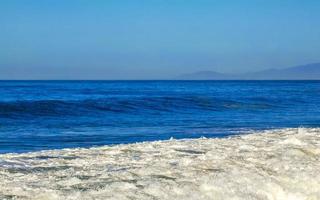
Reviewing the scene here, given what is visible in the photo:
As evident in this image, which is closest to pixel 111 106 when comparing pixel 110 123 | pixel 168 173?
pixel 110 123

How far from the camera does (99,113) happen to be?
108ft

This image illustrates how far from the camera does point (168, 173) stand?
7254 millimetres

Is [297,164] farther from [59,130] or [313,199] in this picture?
[59,130]

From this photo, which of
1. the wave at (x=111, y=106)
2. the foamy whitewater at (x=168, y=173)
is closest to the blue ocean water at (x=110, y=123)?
the wave at (x=111, y=106)

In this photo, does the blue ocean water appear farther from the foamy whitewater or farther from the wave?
the foamy whitewater

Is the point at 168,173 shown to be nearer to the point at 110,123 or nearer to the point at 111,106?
the point at 110,123

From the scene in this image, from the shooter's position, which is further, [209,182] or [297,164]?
[297,164]

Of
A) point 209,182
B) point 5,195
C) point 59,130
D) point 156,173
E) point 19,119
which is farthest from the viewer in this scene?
point 19,119

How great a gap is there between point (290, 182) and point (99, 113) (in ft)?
85.9

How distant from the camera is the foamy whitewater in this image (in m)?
6.35

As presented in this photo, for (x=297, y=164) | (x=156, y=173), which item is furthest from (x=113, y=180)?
(x=297, y=164)

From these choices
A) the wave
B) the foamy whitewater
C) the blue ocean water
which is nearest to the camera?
the foamy whitewater

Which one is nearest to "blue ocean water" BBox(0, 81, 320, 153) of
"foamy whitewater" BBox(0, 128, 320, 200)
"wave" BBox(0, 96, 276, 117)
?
"wave" BBox(0, 96, 276, 117)

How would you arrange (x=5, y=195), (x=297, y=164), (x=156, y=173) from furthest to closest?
(x=297, y=164) → (x=156, y=173) → (x=5, y=195)
